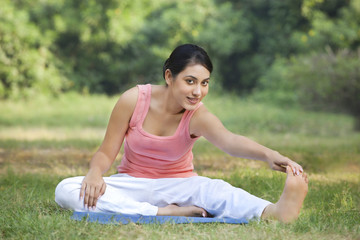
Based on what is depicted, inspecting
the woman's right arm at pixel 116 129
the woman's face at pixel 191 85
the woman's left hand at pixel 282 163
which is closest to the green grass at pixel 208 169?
the woman's left hand at pixel 282 163

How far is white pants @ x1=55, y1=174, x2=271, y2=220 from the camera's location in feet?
9.78

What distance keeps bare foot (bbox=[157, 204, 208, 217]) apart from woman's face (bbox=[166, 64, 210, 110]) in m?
0.58

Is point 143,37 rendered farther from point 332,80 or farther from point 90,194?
point 90,194

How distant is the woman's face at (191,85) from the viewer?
9.93ft

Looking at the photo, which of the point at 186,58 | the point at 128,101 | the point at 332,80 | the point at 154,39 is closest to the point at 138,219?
the point at 128,101

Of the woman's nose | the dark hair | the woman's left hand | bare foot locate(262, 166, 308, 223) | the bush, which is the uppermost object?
A: the bush

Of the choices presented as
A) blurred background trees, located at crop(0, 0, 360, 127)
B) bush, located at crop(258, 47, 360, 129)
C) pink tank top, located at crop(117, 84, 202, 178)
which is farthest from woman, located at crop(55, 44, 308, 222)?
blurred background trees, located at crop(0, 0, 360, 127)

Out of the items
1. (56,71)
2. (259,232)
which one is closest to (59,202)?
(259,232)

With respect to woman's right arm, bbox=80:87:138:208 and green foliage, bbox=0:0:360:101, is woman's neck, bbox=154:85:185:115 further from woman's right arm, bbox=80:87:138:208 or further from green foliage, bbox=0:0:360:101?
green foliage, bbox=0:0:360:101

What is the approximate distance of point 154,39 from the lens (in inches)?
624

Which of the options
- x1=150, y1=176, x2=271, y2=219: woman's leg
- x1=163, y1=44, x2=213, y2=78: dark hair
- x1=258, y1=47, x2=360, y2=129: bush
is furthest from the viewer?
x1=258, y1=47, x2=360, y2=129: bush

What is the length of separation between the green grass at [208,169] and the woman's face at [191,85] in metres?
0.72

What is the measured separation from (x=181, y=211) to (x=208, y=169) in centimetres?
181

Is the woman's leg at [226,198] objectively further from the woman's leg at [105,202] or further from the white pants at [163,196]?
the woman's leg at [105,202]
